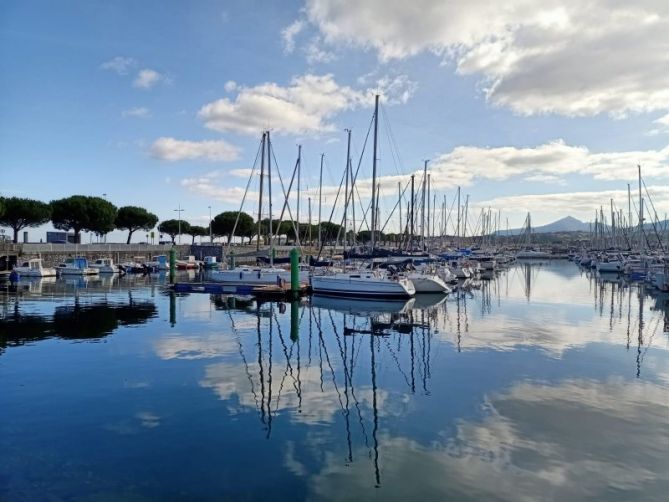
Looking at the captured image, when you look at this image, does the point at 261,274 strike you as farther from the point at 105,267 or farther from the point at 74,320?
the point at 105,267

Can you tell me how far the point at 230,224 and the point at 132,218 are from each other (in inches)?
898

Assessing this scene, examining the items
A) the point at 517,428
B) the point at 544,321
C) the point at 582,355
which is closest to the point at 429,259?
the point at 544,321

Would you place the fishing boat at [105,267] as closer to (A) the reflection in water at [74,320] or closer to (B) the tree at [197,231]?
(A) the reflection in water at [74,320]

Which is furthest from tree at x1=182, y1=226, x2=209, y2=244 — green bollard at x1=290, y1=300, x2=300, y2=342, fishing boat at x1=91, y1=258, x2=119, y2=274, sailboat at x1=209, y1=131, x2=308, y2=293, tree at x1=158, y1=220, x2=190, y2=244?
green bollard at x1=290, y1=300, x2=300, y2=342

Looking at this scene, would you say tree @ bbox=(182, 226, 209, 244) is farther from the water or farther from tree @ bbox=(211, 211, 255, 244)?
the water

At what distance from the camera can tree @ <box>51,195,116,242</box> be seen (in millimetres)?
89812

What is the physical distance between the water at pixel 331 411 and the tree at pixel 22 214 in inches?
2551

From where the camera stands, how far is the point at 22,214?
82562mm

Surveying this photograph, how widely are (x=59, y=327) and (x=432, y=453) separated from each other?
23.4 m

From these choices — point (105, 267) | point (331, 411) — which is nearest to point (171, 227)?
point (105, 267)

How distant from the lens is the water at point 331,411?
948 cm

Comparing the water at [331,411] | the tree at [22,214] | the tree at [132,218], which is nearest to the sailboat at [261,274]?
the water at [331,411]

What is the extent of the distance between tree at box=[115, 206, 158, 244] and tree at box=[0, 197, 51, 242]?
20.1m

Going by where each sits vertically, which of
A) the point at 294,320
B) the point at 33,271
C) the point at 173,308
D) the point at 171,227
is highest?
the point at 171,227
